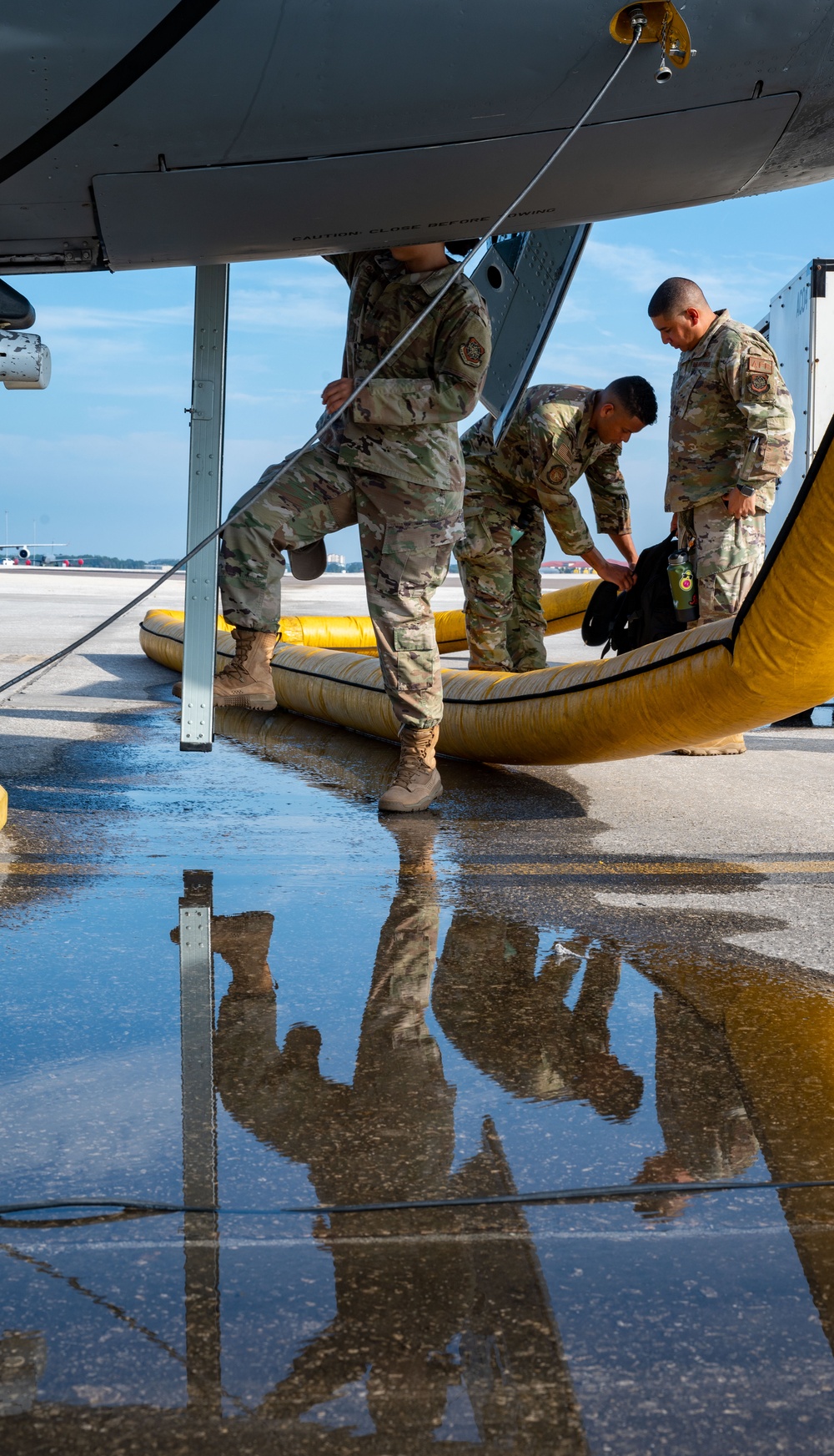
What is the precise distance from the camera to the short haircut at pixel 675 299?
5082 millimetres

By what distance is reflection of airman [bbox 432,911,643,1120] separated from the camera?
1.77m

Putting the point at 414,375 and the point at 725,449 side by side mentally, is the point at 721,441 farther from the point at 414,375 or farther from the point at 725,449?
the point at 414,375

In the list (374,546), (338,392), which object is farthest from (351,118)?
(374,546)

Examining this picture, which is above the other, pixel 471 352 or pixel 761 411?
pixel 761 411

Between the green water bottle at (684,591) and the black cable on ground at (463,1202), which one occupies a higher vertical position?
the green water bottle at (684,591)

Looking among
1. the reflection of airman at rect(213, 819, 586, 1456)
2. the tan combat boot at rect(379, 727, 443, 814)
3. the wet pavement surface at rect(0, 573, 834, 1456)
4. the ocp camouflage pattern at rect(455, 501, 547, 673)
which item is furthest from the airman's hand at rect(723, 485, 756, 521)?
the reflection of airman at rect(213, 819, 586, 1456)

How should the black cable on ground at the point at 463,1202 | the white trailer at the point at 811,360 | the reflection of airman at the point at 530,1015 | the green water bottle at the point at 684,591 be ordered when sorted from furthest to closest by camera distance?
1. the white trailer at the point at 811,360
2. the green water bottle at the point at 684,591
3. the reflection of airman at the point at 530,1015
4. the black cable on ground at the point at 463,1202

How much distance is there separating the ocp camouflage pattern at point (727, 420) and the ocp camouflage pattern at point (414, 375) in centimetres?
162

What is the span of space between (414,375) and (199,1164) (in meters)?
2.89

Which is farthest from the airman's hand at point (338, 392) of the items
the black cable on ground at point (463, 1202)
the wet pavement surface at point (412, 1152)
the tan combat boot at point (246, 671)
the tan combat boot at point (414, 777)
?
the black cable on ground at point (463, 1202)

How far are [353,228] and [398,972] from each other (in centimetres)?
219

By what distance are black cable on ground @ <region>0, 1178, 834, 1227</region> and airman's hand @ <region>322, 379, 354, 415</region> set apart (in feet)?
8.90

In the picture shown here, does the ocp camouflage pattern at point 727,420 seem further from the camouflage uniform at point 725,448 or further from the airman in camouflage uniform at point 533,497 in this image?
the airman in camouflage uniform at point 533,497

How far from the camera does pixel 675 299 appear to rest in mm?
5082
